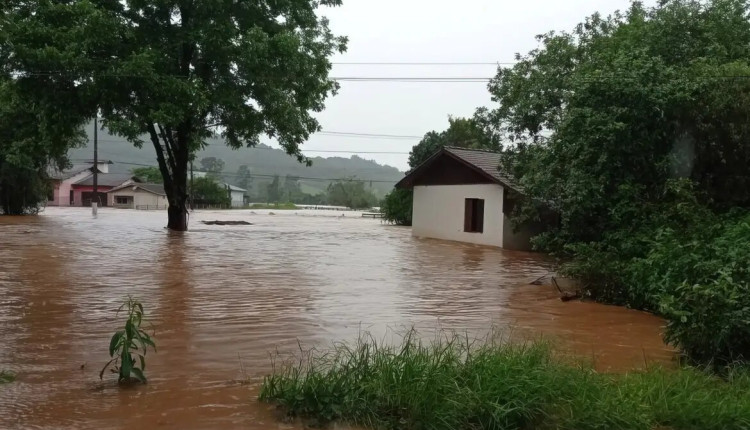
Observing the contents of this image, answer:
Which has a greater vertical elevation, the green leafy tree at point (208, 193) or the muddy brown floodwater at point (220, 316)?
the green leafy tree at point (208, 193)

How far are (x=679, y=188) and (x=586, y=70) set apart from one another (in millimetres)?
5370

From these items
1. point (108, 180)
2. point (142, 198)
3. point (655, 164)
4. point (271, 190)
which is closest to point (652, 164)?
point (655, 164)

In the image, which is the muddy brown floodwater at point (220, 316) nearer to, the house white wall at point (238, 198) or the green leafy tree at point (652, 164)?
the green leafy tree at point (652, 164)

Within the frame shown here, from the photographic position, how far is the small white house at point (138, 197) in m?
74.6

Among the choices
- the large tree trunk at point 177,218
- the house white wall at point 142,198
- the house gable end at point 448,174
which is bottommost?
the large tree trunk at point 177,218

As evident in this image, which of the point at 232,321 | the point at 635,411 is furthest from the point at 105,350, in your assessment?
the point at 635,411

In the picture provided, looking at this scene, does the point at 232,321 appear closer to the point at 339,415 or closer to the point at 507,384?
the point at 339,415

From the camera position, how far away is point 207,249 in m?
20.4

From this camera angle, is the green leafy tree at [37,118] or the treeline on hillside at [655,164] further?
the green leafy tree at [37,118]

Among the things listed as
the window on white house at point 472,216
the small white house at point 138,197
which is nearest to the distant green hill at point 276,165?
the small white house at point 138,197

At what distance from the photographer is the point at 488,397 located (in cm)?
468

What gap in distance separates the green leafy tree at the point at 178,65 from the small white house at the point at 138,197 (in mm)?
50286

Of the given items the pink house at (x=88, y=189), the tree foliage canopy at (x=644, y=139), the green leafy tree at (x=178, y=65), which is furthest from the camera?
the pink house at (x=88, y=189)

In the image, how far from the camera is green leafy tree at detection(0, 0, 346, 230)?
794 inches
